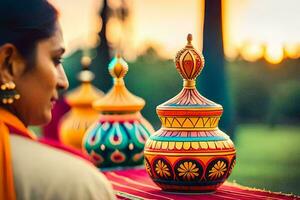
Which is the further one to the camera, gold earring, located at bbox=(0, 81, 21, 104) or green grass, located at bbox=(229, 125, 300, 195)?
green grass, located at bbox=(229, 125, 300, 195)

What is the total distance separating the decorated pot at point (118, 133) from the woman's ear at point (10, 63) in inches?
125

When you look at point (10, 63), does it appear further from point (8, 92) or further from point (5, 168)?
point (5, 168)

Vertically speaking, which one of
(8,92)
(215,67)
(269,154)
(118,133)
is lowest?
(269,154)

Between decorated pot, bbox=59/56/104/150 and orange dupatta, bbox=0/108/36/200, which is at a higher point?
orange dupatta, bbox=0/108/36/200

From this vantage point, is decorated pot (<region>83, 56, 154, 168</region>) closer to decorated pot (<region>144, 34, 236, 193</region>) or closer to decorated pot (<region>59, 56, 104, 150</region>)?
decorated pot (<region>59, 56, 104, 150</region>)

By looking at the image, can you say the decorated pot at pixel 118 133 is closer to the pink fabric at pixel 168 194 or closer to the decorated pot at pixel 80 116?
the pink fabric at pixel 168 194

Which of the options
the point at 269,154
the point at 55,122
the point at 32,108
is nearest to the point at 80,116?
the point at 55,122

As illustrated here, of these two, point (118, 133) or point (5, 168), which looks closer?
point (5, 168)

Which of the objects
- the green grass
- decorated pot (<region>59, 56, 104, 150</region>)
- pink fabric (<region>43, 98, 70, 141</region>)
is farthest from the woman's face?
pink fabric (<region>43, 98, 70, 141</region>)

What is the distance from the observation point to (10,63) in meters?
1.55

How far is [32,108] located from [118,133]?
3140 millimetres

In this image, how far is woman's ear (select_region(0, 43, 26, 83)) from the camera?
Result: 5.04 feet

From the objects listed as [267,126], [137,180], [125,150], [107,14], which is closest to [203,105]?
[137,180]

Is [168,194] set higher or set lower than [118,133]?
higher
